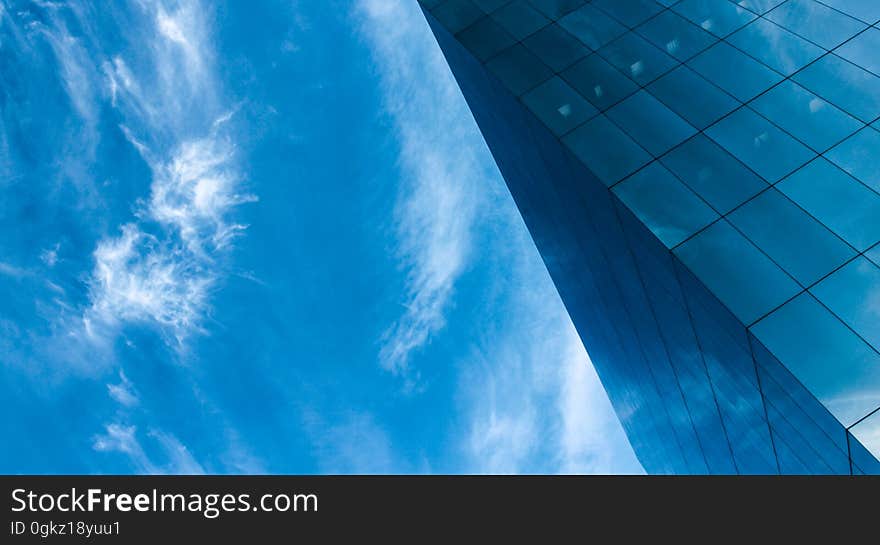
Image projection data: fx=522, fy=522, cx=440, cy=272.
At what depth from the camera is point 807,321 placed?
10570 mm

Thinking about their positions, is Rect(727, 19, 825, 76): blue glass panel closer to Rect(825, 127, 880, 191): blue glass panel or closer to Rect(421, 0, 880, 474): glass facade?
Rect(421, 0, 880, 474): glass facade

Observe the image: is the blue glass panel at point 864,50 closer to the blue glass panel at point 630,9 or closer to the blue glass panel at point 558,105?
the blue glass panel at point 630,9

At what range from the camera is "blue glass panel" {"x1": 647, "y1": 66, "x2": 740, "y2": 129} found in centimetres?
1470

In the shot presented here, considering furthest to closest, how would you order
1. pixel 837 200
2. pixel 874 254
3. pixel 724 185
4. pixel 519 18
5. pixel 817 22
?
pixel 519 18 → pixel 817 22 → pixel 724 185 → pixel 837 200 → pixel 874 254

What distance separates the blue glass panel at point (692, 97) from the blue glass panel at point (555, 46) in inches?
129

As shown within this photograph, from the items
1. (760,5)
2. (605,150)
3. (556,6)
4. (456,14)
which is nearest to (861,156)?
(605,150)

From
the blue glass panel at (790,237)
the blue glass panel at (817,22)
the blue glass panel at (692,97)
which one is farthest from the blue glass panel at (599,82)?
the blue glass panel at (790,237)

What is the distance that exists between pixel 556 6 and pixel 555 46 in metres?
2.58

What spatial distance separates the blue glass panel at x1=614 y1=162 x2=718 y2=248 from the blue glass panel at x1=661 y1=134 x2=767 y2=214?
26 centimetres

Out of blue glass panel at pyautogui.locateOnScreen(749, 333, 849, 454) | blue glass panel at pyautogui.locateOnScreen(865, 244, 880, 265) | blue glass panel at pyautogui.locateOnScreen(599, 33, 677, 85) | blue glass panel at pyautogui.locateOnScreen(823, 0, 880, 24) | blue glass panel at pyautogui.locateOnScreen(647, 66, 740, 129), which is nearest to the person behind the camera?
blue glass panel at pyautogui.locateOnScreen(749, 333, 849, 454)

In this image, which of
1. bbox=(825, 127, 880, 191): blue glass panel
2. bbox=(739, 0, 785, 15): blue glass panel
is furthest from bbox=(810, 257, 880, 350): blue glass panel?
bbox=(739, 0, 785, 15): blue glass panel

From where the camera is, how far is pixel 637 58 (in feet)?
55.6

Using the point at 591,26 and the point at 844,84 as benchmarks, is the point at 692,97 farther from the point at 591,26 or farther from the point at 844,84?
the point at 591,26

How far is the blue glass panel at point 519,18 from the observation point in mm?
20000
